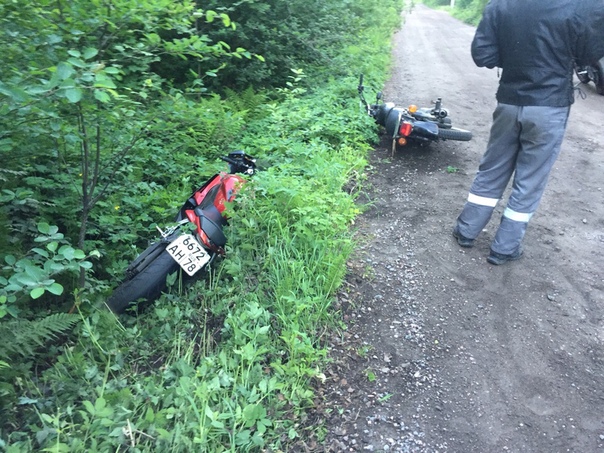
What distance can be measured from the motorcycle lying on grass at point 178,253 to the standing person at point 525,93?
230 centimetres

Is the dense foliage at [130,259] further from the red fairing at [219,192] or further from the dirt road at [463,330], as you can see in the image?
the dirt road at [463,330]

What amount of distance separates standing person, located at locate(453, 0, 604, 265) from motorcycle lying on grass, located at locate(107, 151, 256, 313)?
2.30 m

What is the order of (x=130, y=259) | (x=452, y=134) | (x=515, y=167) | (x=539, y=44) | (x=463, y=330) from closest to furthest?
(x=463, y=330) < (x=539, y=44) < (x=130, y=259) < (x=515, y=167) < (x=452, y=134)

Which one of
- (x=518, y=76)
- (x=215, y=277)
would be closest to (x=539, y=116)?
(x=518, y=76)

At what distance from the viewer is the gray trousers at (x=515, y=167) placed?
3885mm

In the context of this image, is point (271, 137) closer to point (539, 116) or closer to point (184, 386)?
point (539, 116)

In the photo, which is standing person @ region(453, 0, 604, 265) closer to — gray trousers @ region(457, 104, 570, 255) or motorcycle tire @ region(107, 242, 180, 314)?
gray trousers @ region(457, 104, 570, 255)

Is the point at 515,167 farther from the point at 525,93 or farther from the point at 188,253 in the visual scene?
the point at 188,253

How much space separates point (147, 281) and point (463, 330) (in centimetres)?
242

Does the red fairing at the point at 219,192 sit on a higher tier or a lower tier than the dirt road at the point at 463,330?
higher

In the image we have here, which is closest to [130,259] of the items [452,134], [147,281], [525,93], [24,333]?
[147,281]

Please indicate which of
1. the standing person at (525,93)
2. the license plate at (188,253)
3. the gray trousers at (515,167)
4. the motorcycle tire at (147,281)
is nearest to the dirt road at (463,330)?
the gray trousers at (515,167)

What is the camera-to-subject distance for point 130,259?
4.02 m

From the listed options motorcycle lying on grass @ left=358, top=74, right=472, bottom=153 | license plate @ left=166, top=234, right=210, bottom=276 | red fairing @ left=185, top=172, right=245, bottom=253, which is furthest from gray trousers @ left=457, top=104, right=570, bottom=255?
A: license plate @ left=166, top=234, right=210, bottom=276
